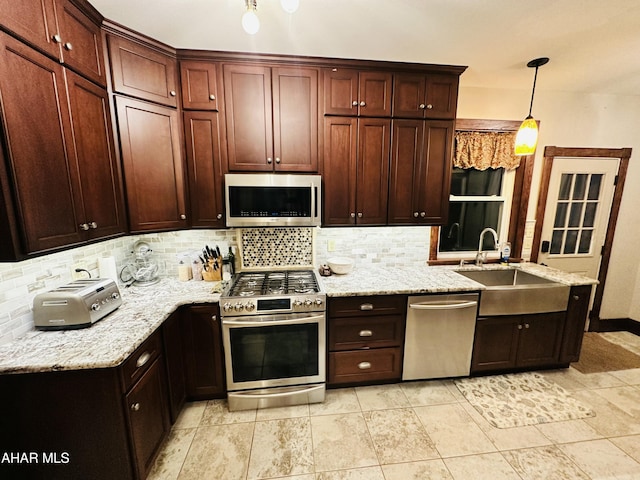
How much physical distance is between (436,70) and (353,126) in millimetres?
824

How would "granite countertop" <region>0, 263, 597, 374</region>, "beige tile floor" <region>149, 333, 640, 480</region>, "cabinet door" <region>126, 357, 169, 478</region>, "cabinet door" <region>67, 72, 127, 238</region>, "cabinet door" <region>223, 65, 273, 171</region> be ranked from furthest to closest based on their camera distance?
"cabinet door" <region>223, 65, 273, 171</region>, "beige tile floor" <region>149, 333, 640, 480</region>, "cabinet door" <region>67, 72, 127, 238</region>, "cabinet door" <region>126, 357, 169, 478</region>, "granite countertop" <region>0, 263, 597, 374</region>

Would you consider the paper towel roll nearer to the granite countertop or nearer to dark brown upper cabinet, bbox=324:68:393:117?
the granite countertop

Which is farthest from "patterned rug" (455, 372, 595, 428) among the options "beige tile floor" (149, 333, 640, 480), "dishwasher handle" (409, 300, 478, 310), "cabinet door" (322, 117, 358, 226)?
"cabinet door" (322, 117, 358, 226)

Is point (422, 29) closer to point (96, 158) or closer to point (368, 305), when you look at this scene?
point (368, 305)

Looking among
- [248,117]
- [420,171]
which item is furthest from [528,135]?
[248,117]

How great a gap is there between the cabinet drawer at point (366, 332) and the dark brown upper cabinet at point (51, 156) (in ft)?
5.72

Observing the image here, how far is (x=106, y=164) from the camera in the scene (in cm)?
167

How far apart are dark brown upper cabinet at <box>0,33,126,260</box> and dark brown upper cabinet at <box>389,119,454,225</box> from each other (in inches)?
81.4

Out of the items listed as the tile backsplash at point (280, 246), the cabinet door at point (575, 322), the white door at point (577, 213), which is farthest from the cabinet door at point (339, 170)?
the white door at point (577, 213)

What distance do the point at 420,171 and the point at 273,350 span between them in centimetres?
190

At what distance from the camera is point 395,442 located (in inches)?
70.6

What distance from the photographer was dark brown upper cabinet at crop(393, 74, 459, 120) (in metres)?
2.16

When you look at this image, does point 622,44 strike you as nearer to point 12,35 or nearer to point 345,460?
point 345,460

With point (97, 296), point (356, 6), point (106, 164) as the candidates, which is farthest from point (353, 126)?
point (97, 296)
